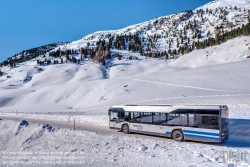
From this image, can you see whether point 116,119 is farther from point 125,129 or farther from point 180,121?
point 180,121

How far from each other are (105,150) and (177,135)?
7407 millimetres

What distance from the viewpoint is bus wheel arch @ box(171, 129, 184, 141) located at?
1963 cm

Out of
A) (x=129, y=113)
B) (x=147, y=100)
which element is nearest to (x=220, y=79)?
(x=147, y=100)

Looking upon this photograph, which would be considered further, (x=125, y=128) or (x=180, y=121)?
(x=125, y=128)

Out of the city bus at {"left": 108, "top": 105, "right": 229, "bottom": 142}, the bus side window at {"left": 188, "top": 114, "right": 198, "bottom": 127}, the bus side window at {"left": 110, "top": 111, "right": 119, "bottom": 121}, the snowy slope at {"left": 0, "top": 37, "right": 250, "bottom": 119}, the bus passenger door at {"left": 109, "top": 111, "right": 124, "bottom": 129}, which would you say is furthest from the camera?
the snowy slope at {"left": 0, "top": 37, "right": 250, "bottom": 119}

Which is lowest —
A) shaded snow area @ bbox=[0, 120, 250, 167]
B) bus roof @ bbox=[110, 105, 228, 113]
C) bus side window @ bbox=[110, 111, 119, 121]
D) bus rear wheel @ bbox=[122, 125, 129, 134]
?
bus rear wheel @ bbox=[122, 125, 129, 134]

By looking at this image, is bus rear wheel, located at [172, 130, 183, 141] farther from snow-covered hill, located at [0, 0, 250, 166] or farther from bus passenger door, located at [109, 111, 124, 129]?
bus passenger door, located at [109, 111, 124, 129]

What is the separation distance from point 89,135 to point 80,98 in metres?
40.8

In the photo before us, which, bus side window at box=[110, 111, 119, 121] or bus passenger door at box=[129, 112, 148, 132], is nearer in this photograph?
bus passenger door at box=[129, 112, 148, 132]

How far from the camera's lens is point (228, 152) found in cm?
1372

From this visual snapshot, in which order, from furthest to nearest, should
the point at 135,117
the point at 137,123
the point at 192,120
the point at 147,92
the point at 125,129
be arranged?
the point at 147,92
the point at 125,129
the point at 135,117
the point at 137,123
the point at 192,120

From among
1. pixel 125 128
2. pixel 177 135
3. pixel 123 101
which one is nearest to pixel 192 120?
pixel 177 135

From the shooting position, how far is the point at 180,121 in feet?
65.2

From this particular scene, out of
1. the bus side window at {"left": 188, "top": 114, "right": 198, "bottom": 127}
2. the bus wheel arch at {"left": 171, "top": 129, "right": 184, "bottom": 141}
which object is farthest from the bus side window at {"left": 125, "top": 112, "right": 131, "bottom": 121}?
the bus side window at {"left": 188, "top": 114, "right": 198, "bottom": 127}
